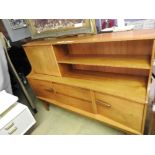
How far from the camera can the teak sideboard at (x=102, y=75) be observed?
3.53ft

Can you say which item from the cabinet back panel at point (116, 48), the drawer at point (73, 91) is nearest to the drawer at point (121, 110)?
the drawer at point (73, 91)

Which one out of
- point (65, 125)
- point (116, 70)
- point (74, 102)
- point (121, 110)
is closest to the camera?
point (121, 110)

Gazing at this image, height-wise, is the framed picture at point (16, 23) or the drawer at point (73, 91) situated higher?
the framed picture at point (16, 23)

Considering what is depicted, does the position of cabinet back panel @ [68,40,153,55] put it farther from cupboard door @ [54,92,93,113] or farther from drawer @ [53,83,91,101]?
cupboard door @ [54,92,93,113]

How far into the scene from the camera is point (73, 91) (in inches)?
56.9

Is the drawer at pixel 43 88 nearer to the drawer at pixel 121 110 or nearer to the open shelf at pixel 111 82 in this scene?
the open shelf at pixel 111 82

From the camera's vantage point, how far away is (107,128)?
1565 millimetres

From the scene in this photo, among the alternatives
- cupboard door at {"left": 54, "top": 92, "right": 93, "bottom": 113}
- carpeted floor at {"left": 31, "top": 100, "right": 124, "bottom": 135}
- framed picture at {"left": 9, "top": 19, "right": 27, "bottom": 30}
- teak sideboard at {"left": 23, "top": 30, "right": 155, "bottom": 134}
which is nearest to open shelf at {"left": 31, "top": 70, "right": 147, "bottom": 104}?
teak sideboard at {"left": 23, "top": 30, "right": 155, "bottom": 134}

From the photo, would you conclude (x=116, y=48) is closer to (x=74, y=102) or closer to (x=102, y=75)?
(x=102, y=75)

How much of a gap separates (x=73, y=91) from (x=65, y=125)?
0.56 metres

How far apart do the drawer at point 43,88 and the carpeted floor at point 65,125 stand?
32 cm

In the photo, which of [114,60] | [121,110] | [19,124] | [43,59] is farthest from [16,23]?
[121,110]
